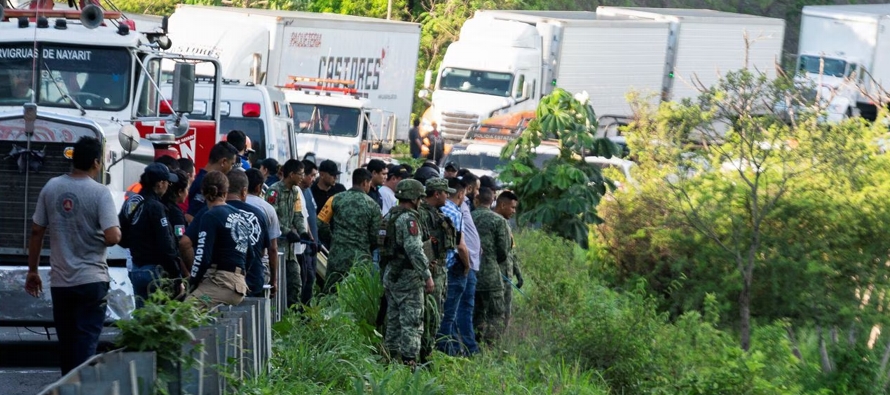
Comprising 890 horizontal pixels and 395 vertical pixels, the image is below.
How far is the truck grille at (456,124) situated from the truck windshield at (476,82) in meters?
1.00

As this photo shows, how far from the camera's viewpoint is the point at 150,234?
9.03 m

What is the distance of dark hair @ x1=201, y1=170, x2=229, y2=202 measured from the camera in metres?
8.83

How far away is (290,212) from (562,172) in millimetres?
7272

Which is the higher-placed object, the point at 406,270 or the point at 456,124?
the point at 406,270

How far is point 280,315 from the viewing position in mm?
10688

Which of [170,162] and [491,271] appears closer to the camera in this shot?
[170,162]

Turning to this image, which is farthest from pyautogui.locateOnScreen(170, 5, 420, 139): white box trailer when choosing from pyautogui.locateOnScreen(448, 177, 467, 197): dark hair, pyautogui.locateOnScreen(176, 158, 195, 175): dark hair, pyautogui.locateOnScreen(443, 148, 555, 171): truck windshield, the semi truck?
pyautogui.locateOnScreen(176, 158, 195, 175): dark hair

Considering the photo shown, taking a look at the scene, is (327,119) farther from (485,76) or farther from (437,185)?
(437,185)

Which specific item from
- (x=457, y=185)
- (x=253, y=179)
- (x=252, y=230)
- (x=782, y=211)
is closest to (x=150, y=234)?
(x=252, y=230)

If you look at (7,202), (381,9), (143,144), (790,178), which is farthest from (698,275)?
(381,9)

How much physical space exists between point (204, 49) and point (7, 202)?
14.3 meters

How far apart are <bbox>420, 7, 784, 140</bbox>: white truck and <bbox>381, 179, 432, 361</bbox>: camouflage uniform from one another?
22.2m

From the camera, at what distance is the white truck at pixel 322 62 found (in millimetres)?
24016

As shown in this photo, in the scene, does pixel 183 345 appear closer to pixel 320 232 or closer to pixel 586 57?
pixel 320 232
